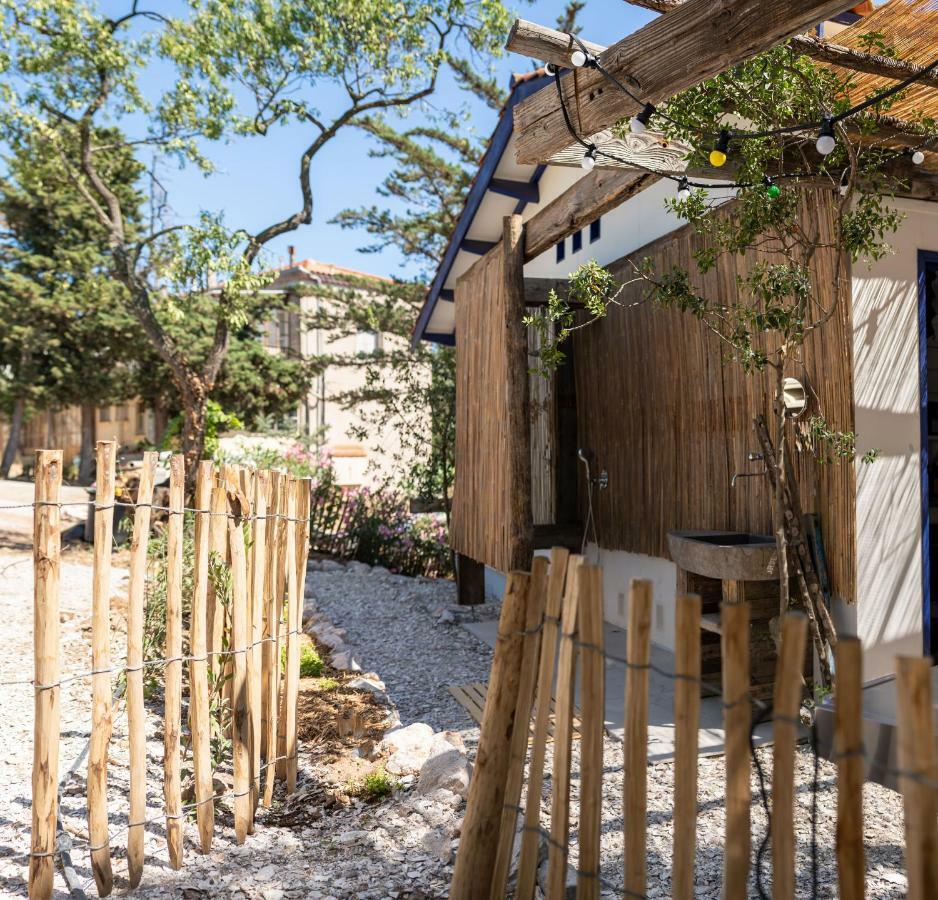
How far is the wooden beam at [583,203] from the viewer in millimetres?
4534

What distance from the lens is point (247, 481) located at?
350 cm

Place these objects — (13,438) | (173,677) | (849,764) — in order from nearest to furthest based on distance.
→ (849,764), (173,677), (13,438)

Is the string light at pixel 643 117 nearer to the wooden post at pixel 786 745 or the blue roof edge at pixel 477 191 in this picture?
the wooden post at pixel 786 745

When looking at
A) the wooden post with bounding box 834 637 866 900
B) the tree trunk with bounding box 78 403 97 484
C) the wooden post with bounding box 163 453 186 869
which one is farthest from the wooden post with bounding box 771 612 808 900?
the tree trunk with bounding box 78 403 97 484

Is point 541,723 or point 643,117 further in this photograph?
point 643,117

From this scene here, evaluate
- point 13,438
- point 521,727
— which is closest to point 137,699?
point 521,727

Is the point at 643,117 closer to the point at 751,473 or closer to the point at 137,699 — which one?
the point at 751,473

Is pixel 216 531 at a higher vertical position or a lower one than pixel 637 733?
higher

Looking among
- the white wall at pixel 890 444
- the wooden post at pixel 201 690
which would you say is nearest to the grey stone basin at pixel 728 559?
the white wall at pixel 890 444

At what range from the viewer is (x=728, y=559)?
4.12m

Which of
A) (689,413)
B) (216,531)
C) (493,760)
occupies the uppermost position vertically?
(689,413)

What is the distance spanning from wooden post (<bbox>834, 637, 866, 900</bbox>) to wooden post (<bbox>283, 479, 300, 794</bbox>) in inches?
101

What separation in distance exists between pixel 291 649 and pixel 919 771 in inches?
109

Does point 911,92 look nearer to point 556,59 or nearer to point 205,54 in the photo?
point 556,59
